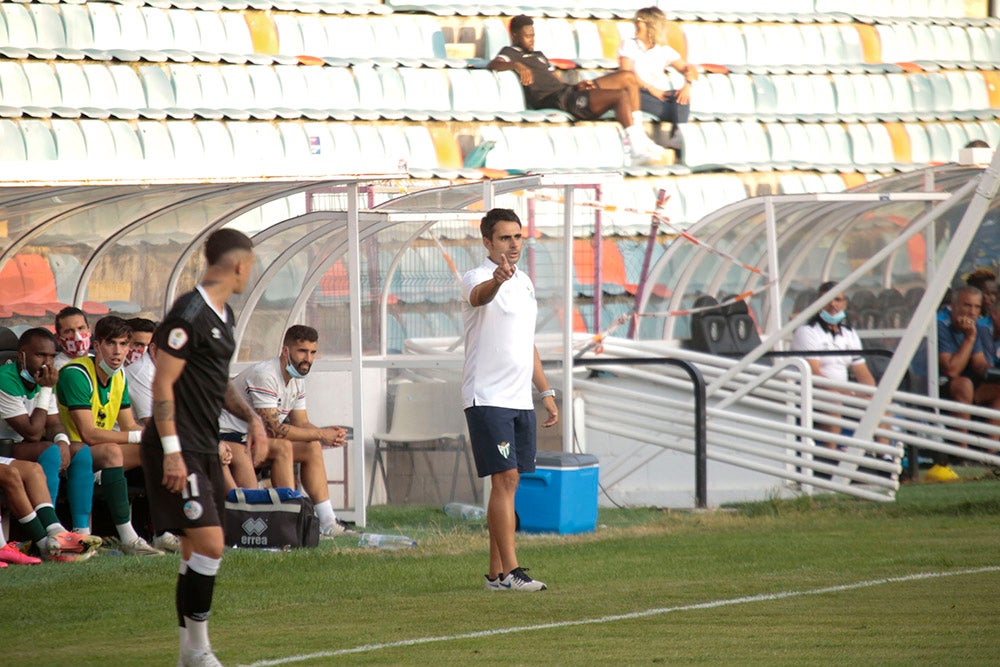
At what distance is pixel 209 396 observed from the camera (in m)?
6.30

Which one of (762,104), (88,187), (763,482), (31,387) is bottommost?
(763,482)

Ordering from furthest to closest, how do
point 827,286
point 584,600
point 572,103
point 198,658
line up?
1. point 572,103
2. point 827,286
3. point 584,600
4. point 198,658

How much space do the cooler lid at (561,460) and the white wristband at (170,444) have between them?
4.95 meters

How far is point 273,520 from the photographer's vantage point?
33.2ft

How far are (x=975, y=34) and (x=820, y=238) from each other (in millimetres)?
8924

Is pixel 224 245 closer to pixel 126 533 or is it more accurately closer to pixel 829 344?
pixel 126 533

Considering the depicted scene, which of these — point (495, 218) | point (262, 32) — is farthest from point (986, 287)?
point (495, 218)

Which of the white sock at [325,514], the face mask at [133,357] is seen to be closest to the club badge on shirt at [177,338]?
the face mask at [133,357]

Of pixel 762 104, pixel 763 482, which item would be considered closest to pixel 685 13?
pixel 762 104

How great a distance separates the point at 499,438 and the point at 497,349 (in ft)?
1.53

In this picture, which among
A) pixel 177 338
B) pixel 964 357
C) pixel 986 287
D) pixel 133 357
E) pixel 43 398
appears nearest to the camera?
pixel 177 338

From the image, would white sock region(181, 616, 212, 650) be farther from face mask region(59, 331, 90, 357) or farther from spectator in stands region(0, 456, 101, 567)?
face mask region(59, 331, 90, 357)

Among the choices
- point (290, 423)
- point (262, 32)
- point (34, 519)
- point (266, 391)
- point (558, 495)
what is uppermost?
point (262, 32)

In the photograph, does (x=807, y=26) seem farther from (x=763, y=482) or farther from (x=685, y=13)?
(x=763, y=482)
